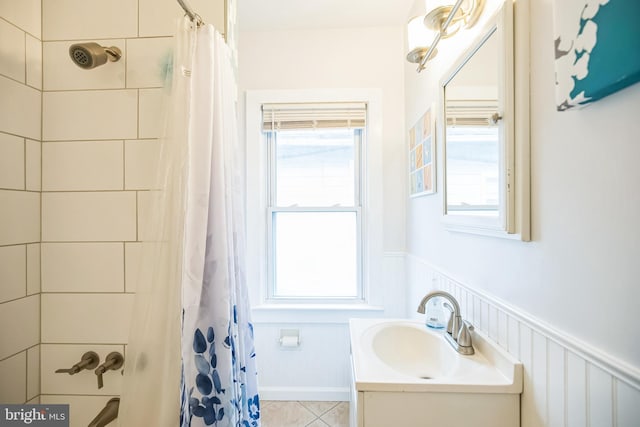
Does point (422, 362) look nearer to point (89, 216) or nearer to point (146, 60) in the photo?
point (89, 216)

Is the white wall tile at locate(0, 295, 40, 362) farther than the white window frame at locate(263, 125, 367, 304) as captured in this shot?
No

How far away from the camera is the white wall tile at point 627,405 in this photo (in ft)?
1.45

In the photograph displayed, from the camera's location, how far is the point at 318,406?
1.72 metres

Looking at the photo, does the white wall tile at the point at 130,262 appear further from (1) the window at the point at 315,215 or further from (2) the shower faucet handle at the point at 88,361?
(1) the window at the point at 315,215

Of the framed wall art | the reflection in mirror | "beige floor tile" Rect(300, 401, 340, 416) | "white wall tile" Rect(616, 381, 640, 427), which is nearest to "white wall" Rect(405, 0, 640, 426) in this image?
"white wall tile" Rect(616, 381, 640, 427)

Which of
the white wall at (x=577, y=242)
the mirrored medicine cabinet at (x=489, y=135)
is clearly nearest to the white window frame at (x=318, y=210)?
the mirrored medicine cabinet at (x=489, y=135)

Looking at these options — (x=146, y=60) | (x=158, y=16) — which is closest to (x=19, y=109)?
(x=146, y=60)

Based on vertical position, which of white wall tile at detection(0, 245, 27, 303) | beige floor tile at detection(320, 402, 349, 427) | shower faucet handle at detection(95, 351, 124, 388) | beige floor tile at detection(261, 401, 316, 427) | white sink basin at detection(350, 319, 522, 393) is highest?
white wall tile at detection(0, 245, 27, 303)

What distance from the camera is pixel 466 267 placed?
1016 mm

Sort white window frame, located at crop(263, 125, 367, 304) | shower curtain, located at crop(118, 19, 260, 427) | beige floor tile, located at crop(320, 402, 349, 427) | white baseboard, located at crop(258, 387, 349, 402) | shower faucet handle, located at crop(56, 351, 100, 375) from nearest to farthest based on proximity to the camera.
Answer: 1. shower curtain, located at crop(118, 19, 260, 427)
2. shower faucet handle, located at crop(56, 351, 100, 375)
3. beige floor tile, located at crop(320, 402, 349, 427)
4. white baseboard, located at crop(258, 387, 349, 402)
5. white window frame, located at crop(263, 125, 367, 304)

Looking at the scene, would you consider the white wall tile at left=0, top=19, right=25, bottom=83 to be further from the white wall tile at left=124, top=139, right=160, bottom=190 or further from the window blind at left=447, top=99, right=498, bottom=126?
the window blind at left=447, top=99, right=498, bottom=126

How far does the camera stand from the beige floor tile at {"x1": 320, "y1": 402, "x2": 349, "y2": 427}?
1587 mm

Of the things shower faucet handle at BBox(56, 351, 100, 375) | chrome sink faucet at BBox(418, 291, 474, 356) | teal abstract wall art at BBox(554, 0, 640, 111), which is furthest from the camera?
chrome sink faucet at BBox(418, 291, 474, 356)

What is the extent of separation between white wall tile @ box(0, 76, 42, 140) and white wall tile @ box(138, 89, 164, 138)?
31cm
